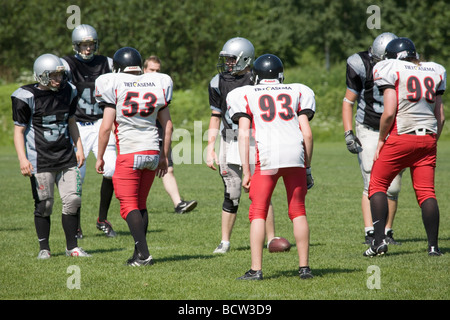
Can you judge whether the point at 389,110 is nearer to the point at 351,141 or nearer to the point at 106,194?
the point at 351,141

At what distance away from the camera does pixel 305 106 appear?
548 centimetres

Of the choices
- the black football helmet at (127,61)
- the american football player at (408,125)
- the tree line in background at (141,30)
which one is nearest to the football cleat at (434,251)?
the american football player at (408,125)

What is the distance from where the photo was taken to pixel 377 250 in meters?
6.49

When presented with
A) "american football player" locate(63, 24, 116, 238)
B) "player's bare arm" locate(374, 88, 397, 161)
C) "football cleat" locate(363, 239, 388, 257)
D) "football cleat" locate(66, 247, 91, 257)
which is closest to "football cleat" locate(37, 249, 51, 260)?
"football cleat" locate(66, 247, 91, 257)

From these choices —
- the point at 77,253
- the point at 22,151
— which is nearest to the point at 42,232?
the point at 77,253

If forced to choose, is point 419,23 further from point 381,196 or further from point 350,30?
point 381,196

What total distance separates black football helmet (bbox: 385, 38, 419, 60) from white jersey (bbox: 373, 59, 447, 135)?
0.11 meters

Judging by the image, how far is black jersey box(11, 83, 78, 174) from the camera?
21.6 ft

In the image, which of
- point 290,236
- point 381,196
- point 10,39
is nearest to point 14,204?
point 290,236

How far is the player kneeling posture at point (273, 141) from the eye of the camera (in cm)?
Answer: 541

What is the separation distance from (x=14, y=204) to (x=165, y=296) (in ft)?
20.8

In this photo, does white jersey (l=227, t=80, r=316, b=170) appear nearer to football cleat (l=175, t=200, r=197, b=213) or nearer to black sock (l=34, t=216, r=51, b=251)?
black sock (l=34, t=216, r=51, b=251)

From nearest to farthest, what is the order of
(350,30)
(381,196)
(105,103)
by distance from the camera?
(105,103) < (381,196) < (350,30)

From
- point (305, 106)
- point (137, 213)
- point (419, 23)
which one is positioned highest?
point (419, 23)
